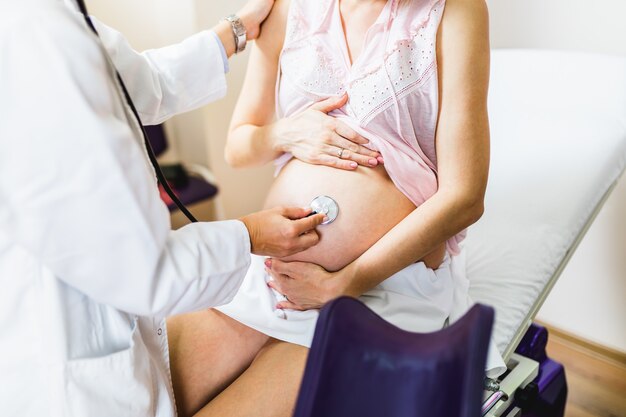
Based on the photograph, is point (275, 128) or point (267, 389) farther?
point (275, 128)

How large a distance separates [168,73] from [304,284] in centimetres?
54

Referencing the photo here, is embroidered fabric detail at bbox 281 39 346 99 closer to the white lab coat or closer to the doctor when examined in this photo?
the doctor

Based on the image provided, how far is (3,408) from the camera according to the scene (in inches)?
30.8

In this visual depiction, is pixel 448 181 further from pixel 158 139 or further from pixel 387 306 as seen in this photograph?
pixel 158 139

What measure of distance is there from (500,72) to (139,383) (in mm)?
1364

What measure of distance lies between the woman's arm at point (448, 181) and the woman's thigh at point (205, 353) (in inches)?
5.6

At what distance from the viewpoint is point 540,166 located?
146cm

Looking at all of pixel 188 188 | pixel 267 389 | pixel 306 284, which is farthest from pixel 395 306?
pixel 188 188

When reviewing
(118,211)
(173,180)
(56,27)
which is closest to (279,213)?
(118,211)

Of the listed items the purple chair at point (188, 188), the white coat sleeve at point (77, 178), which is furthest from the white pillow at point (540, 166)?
the purple chair at point (188, 188)

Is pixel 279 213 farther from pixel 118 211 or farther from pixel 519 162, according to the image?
pixel 519 162

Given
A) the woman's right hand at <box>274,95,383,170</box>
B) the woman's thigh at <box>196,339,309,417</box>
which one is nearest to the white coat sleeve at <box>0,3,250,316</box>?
the woman's thigh at <box>196,339,309,417</box>

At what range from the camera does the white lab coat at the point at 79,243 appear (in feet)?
2.08

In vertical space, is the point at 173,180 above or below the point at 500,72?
below
